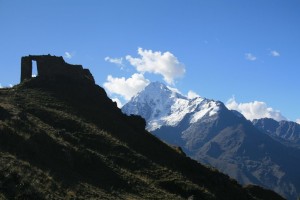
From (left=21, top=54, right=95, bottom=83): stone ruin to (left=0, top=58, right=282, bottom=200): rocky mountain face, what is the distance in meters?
2.16

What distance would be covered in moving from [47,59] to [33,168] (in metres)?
45.3

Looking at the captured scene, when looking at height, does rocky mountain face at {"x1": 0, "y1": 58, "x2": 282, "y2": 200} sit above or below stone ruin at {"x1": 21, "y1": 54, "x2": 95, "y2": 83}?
below

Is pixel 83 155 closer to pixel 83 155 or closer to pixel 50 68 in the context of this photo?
pixel 83 155

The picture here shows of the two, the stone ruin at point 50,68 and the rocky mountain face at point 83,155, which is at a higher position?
the stone ruin at point 50,68

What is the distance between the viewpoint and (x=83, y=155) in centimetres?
5275

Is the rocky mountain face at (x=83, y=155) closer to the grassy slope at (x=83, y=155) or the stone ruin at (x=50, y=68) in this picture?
the grassy slope at (x=83, y=155)

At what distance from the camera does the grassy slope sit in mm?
41188

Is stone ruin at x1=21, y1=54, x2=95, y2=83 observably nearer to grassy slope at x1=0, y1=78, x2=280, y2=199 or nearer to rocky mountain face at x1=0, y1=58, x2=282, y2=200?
rocky mountain face at x1=0, y1=58, x2=282, y2=200

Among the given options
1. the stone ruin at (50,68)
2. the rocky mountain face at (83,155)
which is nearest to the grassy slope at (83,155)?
the rocky mountain face at (83,155)

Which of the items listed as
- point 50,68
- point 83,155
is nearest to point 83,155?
point 83,155

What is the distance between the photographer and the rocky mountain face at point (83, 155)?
41.2 meters

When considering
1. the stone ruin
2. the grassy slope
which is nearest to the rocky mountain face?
the grassy slope

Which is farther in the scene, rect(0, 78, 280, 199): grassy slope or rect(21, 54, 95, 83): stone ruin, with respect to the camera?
rect(21, 54, 95, 83): stone ruin

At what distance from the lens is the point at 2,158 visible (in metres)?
41.1
